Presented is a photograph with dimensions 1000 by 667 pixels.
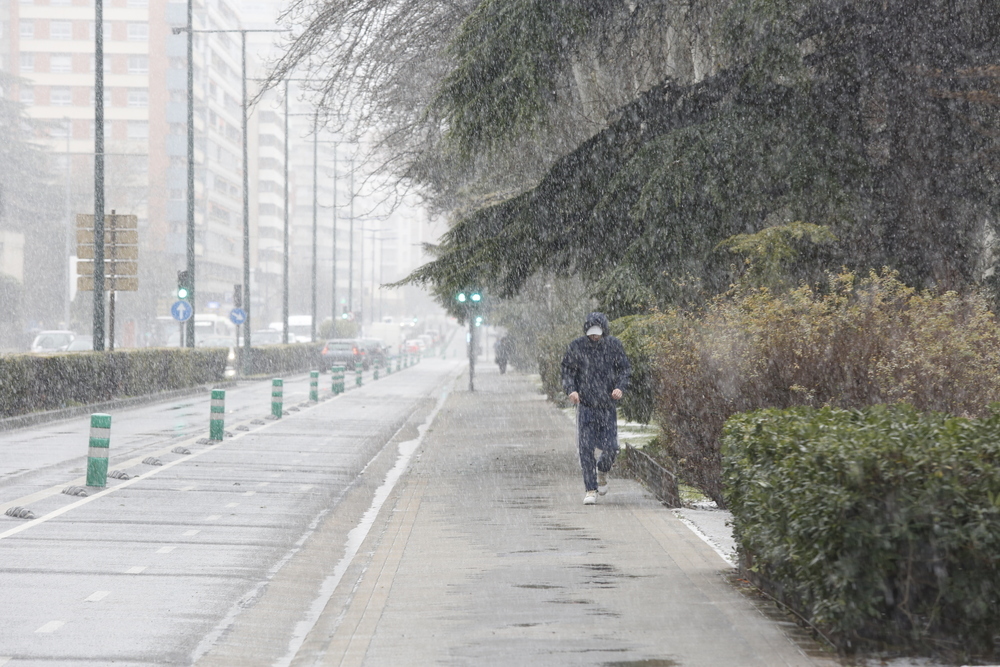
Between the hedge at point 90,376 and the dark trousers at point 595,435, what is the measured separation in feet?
50.3

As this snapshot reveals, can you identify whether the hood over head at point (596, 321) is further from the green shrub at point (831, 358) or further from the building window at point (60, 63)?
the building window at point (60, 63)

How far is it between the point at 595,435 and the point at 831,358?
2900mm

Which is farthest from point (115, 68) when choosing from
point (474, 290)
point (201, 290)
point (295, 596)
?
point (295, 596)

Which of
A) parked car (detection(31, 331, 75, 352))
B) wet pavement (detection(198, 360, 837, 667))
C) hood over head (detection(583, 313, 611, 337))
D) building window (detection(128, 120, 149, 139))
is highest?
building window (detection(128, 120, 149, 139))

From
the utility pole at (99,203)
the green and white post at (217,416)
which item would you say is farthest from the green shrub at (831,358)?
the utility pole at (99,203)

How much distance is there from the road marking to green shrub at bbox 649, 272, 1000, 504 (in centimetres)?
558

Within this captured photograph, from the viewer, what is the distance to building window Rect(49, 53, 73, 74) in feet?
363

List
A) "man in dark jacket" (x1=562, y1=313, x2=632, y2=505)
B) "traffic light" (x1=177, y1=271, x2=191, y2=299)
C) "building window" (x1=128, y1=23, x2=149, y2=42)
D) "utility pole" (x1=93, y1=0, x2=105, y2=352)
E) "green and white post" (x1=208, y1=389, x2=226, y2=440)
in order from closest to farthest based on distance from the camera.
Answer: "man in dark jacket" (x1=562, y1=313, x2=632, y2=505), "green and white post" (x1=208, y1=389, x2=226, y2=440), "utility pole" (x1=93, y1=0, x2=105, y2=352), "traffic light" (x1=177, y1=271, x2=191, y2=299), "building window" (x1=128, y1=23, x2=149, y2=42)

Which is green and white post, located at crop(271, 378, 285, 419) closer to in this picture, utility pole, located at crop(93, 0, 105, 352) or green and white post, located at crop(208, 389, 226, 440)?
green and white post, located at crop(208, 389, 226, 440)

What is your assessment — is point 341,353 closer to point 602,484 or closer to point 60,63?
point 602,484

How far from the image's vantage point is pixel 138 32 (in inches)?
4338

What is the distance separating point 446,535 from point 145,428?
1491 centimetres

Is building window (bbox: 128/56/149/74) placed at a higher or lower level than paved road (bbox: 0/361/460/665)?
higher

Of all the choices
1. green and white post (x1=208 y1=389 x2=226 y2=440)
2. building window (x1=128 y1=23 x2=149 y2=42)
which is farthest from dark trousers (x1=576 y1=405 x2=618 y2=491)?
building window (x1=128 y1=23 x2=149 y2=42)
